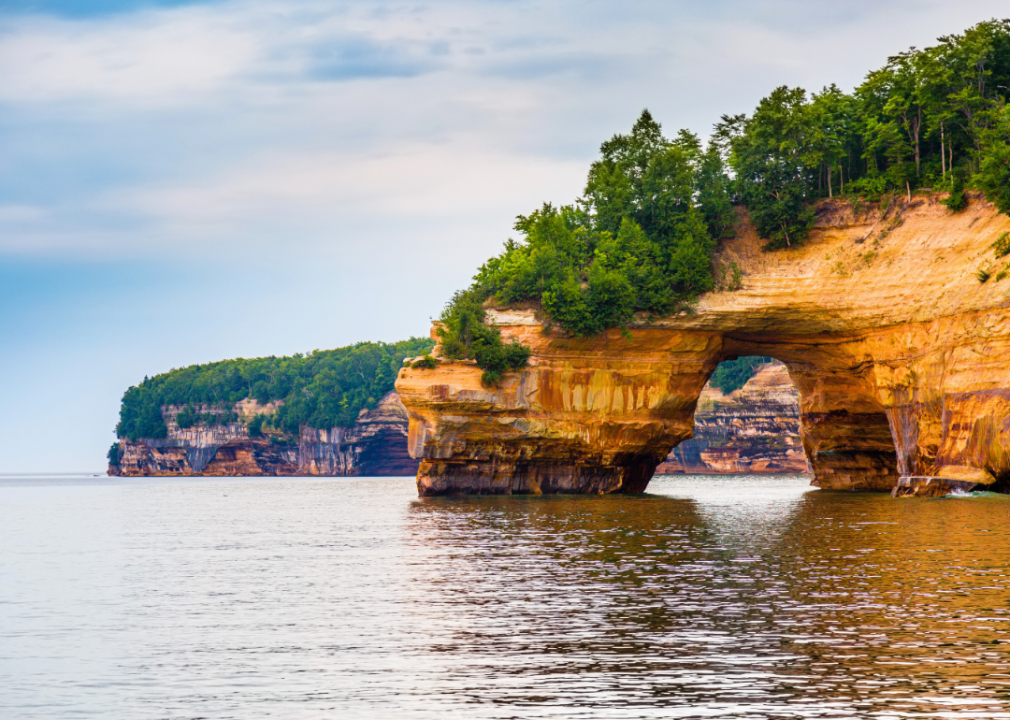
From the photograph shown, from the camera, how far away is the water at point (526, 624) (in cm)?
1548

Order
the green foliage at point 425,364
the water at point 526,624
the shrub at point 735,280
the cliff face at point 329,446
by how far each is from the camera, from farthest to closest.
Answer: the cliff face at point 329,446 < the shrub at point 735,280 < the green foliage at point 425,364 < the water at point 526,624

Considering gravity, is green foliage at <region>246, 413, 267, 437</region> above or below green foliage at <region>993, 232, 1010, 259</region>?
below

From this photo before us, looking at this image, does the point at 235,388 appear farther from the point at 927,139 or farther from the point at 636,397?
the point at 927,139

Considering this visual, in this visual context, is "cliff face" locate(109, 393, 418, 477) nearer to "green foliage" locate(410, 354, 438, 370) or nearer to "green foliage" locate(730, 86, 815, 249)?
"green foliage" locate(410, 354, 438, 370)

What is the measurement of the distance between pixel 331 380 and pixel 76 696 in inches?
6640

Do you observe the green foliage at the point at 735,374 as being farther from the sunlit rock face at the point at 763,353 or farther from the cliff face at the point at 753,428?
the sunlit rock face at the point at 763,353

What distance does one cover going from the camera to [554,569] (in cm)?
3019

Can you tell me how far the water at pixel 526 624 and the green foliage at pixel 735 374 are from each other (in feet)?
350

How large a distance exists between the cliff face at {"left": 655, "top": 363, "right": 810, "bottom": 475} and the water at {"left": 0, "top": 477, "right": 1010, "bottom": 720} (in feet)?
308

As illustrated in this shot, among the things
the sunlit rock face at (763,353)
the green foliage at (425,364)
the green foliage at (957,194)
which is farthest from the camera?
the green foliage at (425,364)

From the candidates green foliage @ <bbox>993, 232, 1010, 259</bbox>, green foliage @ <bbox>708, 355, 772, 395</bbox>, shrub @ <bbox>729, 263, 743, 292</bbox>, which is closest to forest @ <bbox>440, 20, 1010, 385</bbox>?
shrub @ <bbox>729, 263, 743, 292</bbox>

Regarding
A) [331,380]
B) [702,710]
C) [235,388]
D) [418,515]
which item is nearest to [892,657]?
[702,710]

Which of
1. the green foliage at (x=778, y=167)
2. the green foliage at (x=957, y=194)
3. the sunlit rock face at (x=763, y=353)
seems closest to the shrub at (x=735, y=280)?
the sunlit rock face at (x=763, y=353)

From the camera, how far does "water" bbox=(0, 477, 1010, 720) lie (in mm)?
15477
